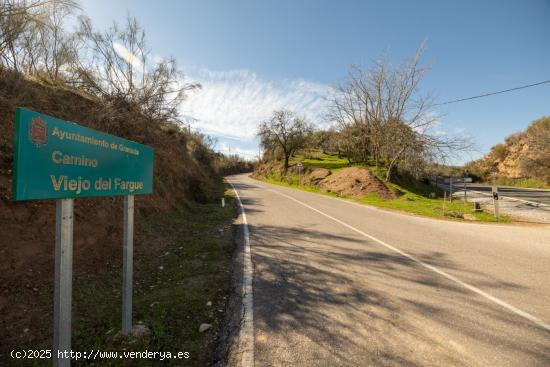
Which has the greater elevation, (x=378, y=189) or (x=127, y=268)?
(x=378, y=189)

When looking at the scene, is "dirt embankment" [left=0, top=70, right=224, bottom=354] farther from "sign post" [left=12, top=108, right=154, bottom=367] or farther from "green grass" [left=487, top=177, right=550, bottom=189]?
"green grass" [left=487, top=177, right=550, bottom=189]

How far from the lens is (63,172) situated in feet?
7.27

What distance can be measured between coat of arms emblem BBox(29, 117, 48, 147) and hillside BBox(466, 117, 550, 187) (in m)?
35.6

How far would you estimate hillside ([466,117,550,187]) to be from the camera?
39844 mm

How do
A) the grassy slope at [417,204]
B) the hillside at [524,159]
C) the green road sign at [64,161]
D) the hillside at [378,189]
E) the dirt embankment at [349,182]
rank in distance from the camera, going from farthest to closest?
the hillside at [524,159]
the dirt embankment at [349,182]
the hillside at [378,189]
the grassy slope at [417,204]
the green road sign at [64,161]

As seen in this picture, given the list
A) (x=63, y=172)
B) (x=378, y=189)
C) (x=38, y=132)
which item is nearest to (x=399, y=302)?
(x=63, y=172)

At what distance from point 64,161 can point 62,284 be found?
1049 mm

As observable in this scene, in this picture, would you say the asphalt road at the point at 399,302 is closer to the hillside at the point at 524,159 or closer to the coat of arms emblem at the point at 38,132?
the coat of arms emblem at the point at 38,132

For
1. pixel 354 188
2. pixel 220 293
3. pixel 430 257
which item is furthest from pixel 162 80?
pixel 354 188

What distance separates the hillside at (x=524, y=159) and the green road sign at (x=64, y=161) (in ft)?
115

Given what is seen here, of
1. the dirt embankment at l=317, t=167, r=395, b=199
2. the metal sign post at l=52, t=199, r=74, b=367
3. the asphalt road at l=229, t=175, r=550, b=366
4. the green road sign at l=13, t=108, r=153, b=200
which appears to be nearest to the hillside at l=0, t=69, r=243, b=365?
the metal sign post at l=52, t=199, r=74, b=367

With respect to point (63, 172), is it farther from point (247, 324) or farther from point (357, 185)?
point (357, 185)

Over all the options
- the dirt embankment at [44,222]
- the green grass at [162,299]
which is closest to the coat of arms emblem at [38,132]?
the green grass at [162,299]

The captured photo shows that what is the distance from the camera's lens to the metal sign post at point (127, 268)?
3.14 meters
